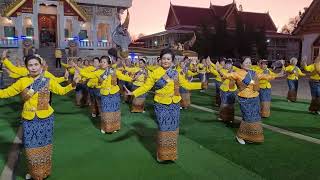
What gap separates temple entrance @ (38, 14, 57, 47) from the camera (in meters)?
28.8

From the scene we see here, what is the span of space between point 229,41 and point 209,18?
20.4 ft

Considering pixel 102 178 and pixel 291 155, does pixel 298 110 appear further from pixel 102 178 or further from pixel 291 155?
pixel 102 178

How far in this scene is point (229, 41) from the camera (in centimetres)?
3250

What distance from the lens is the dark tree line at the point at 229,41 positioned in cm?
3253

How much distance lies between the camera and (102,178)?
5.16 metres

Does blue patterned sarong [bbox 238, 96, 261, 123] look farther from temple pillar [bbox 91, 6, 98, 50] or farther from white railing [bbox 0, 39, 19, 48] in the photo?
temple pillar [bbox 91, 6, 98, 50]

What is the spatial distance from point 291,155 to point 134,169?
2954 mm

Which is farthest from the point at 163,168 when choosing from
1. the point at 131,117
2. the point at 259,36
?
the point at 259,36

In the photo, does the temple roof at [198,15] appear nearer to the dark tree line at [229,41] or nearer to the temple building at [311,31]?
the dark tree line at [229,41]

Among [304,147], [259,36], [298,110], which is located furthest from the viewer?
[259,36]

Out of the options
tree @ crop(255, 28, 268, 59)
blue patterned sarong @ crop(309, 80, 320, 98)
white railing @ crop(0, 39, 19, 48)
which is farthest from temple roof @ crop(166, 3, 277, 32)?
blue patterned sarong @ crop(309, 80, 320, 98)

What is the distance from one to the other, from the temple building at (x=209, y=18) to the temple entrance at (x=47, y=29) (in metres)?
Result: 13.3

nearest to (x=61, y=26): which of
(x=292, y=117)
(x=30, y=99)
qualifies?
(x=292, y=117)

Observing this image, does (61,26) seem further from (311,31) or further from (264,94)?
(311,31)
